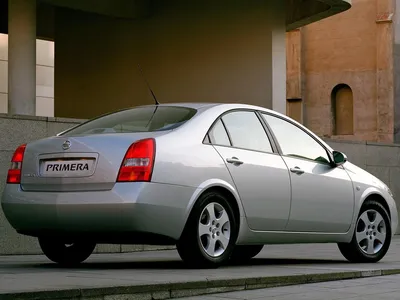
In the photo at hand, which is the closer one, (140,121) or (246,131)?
(140,121)

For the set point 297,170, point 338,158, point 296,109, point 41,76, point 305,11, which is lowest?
point 297,170

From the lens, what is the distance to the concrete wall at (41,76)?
34.1m

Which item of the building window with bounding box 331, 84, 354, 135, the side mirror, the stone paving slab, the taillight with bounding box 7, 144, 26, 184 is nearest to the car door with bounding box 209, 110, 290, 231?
the stone paving slab

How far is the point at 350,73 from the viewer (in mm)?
47344

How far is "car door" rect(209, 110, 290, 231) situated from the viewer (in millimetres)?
8945

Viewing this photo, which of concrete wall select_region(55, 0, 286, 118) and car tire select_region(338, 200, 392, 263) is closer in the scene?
car tire select_region(338, 200, 392, 263)

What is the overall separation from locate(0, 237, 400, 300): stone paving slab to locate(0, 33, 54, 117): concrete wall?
23821mm

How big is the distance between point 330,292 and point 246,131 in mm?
2381

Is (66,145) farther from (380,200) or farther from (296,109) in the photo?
(296,109)

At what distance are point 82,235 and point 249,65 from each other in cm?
1275

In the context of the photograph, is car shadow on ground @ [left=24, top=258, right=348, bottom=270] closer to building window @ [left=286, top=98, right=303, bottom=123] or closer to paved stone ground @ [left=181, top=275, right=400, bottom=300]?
paved stone ground @ [left=181, top=275, right=400, bottom=300]

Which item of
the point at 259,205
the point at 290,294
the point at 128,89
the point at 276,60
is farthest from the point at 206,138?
the point at 128,89

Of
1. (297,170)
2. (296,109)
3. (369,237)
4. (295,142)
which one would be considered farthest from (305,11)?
(296,109)

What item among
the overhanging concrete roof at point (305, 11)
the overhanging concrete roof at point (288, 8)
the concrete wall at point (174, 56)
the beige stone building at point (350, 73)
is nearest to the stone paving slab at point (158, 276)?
the concrete wall at point (174, 56)
